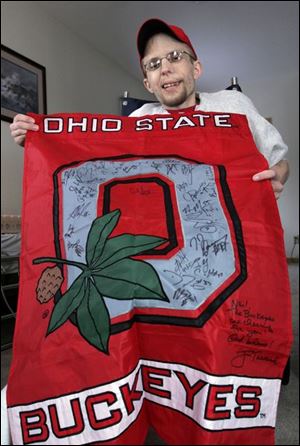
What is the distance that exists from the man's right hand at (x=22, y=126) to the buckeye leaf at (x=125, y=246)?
22 cm

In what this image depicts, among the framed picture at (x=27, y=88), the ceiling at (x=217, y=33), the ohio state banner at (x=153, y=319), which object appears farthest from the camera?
the framed picture at (x=27, y=88)

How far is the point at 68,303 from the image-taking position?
30 centimetres

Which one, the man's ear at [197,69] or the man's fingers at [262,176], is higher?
the man's ear at [197,69]

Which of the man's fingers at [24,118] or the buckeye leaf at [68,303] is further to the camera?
the man's fingers at [24,118]

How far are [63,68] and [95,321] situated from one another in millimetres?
410

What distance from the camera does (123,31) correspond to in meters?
0.53

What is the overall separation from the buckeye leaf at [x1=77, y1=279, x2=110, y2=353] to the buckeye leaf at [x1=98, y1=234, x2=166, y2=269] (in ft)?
0.11

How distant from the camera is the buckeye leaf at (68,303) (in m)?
0.30
